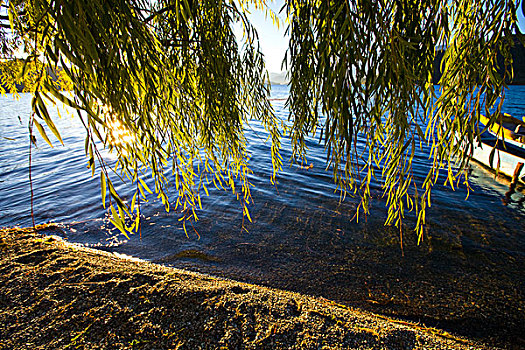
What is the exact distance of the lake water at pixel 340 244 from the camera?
407 cm

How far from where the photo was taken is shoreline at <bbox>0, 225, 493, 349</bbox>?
2436mm

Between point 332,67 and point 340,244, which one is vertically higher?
point 332,67

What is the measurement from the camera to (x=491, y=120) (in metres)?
1.30

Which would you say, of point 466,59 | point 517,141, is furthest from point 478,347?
point 517,141

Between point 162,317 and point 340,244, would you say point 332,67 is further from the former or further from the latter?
point 340,244

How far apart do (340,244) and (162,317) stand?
3848mm

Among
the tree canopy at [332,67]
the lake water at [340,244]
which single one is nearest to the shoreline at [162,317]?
the lake water at [340,244]

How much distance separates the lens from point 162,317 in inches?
106

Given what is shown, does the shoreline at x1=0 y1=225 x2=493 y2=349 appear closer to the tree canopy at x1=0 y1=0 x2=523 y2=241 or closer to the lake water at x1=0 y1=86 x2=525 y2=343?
the lake water at x1=0 y1=86 x2=525 y2=343

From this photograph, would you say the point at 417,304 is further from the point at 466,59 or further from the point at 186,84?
the point at 186,84

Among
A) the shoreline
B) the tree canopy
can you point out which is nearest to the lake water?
the shoreline

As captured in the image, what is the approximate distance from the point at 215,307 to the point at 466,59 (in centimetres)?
291

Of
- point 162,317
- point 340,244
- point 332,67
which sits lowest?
point 340,244

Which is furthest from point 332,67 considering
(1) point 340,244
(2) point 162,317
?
(1) point 340,244
